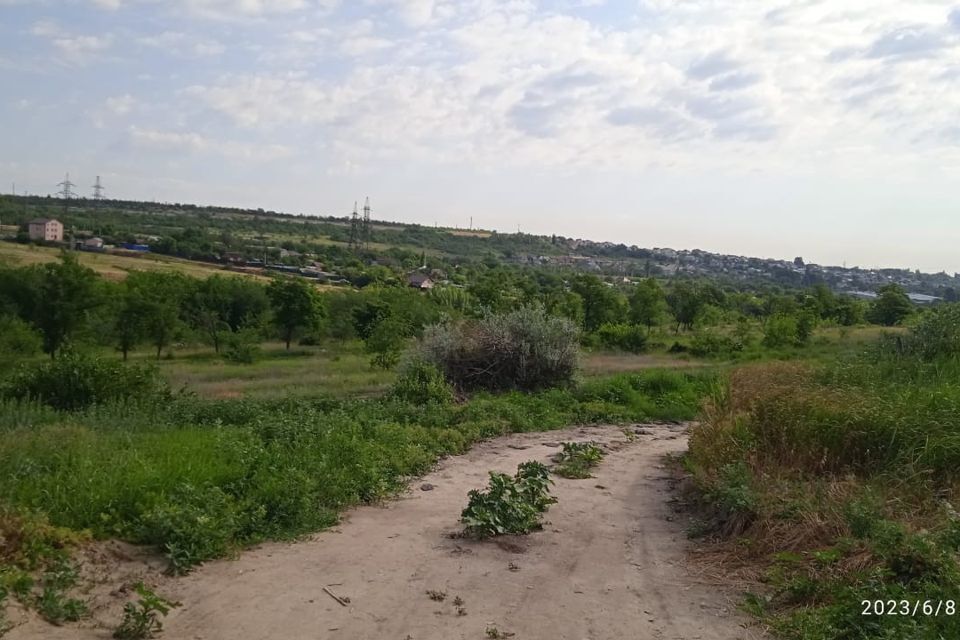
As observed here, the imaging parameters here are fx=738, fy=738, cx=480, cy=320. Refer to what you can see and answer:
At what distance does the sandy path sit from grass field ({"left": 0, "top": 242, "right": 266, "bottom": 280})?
59013mm

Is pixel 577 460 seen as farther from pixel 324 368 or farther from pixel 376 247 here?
pixel 376 247

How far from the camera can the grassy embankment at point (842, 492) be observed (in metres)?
4.45

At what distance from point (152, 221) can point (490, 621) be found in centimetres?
13878

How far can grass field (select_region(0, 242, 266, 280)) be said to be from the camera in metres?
62.6

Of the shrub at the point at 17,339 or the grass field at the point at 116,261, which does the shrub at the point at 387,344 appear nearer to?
the shrub at the point at 17,339

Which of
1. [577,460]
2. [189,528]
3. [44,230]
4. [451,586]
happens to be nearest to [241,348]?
[577,460]

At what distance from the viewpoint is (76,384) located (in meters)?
12.1

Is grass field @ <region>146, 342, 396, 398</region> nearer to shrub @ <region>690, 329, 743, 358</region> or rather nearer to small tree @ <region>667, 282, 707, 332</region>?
shrub @ <region>690, 329, 743, 358</region>

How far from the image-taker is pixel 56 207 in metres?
134

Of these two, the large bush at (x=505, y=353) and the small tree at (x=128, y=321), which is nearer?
the large bush at (x=505, y=353)

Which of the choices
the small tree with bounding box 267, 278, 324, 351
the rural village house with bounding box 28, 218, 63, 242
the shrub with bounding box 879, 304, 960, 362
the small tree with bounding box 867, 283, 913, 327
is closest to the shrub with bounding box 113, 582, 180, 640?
the shrub with bounding box 879, 304, 960, 362

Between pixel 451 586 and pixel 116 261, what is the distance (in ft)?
257

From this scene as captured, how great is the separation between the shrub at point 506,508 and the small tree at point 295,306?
4445 cm

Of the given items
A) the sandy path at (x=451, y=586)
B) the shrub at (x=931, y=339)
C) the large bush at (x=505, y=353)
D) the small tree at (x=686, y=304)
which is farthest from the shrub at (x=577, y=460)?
the small tree at (x=686, y=304)
